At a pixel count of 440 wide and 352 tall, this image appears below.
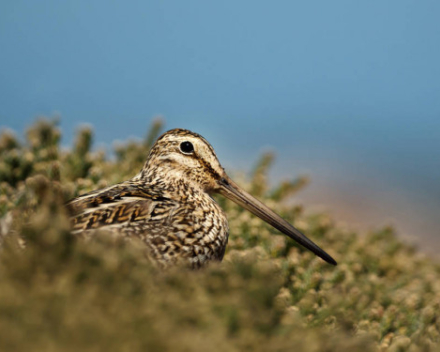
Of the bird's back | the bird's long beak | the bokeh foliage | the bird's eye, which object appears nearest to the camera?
the bokeh foliage

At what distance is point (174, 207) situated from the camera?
13.5 ft

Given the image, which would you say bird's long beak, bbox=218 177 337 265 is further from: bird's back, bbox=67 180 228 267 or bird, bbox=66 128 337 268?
bird's back, bbox=67 180 228 267

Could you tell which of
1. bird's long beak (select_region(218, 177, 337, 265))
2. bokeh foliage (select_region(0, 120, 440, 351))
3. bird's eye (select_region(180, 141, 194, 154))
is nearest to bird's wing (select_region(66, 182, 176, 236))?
bokeh foliage (select_region(0, 120, 440, 351))

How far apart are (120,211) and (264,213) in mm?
1498

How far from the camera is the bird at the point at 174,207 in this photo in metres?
3.69

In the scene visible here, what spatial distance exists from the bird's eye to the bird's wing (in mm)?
516

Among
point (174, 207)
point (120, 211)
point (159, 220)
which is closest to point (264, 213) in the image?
point (174, 207)

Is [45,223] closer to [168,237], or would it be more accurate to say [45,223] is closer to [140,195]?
[168,237]

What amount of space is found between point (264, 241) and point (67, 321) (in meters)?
4.39

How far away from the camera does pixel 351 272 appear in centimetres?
639

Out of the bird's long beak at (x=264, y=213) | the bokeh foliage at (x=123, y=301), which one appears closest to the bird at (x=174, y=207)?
the bird's long beak at (x=264, y=213)

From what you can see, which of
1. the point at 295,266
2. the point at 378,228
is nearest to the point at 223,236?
the point at 295,266

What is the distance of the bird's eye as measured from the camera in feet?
15.3

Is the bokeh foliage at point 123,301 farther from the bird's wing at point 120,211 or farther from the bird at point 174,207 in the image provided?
the bird at point 174,207
